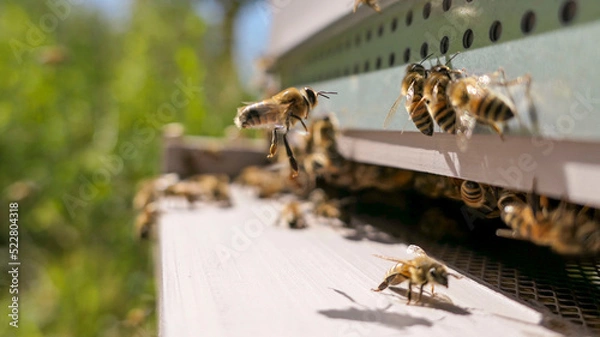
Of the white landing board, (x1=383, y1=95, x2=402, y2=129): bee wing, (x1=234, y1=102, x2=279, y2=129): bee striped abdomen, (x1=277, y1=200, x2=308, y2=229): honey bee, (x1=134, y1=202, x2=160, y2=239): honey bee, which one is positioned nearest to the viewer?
the white landing board

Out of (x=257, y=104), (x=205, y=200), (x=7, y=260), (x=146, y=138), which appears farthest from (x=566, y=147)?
(x=7, y=260)

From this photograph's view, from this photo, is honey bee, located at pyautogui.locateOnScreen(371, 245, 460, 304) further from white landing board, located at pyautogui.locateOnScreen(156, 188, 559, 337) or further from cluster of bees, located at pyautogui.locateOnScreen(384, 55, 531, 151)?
cluster of bees, located at pyautogui.locateOnScreen(384, 55, 531, 151)

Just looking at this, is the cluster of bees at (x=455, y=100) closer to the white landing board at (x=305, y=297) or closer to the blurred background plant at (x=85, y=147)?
the white landing board at (x=305, y=297)

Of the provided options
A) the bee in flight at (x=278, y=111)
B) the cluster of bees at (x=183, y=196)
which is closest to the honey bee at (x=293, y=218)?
the bee in flight at (x=278, y=111)

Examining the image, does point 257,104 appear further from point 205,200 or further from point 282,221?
point 205,200

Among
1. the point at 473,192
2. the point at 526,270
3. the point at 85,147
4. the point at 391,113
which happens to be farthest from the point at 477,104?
the point at 85,147

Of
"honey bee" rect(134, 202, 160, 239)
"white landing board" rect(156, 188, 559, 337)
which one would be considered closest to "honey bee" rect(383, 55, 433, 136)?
"white landing board" rect(156, 188, 559, 337)

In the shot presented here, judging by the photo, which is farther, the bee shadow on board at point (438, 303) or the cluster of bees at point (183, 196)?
the cluster of bees at point (183, 196)
